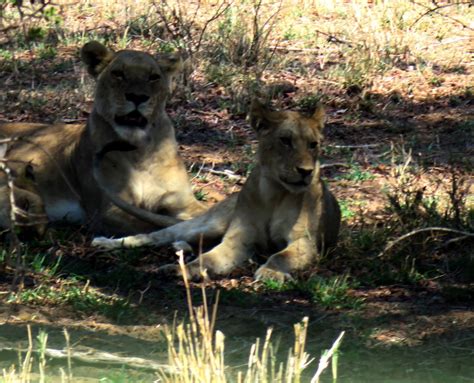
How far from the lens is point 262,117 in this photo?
7762 mm

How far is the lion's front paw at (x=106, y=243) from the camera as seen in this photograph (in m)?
8.00

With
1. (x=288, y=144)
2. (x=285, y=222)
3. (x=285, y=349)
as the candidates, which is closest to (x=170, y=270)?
(x=285, y=222)

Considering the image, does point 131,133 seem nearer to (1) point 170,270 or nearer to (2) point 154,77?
(2) point 154,77

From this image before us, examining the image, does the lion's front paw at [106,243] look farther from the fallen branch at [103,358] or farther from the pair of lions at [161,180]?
the fallen branch at [103,358]

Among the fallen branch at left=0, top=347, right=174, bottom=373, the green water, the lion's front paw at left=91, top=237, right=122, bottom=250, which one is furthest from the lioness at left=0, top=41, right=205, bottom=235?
the fallen branch at left=0, top=347, right=174, bottom=373

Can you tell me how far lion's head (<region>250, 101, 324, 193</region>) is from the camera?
7.43m

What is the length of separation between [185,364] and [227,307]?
2.70 m

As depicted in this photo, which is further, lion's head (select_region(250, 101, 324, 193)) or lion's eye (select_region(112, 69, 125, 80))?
lion's eye (select_region(112, 69, 125, 80))

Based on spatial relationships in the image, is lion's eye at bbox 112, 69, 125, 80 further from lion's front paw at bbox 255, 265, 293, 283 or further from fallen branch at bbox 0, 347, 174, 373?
fallen branch at bbox 0, 347, 174, 373

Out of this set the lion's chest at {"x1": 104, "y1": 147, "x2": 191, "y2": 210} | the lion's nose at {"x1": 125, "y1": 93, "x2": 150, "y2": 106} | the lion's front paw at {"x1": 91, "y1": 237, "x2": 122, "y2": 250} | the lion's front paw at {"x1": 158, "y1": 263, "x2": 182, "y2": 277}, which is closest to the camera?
the lion's front paw at {"x1": 158, "y1": 263, "x2": 182, "y2": 277}

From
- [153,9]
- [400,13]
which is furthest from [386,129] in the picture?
[153,9]

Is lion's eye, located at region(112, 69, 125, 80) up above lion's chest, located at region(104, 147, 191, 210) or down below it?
above

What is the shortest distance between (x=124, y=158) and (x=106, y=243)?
766 millimetres

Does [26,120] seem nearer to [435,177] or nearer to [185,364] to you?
[435,177]
